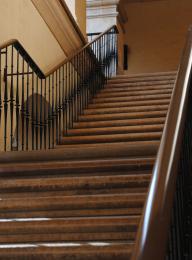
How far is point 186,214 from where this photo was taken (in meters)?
2.74

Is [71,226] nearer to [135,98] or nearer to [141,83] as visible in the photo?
[135,98]

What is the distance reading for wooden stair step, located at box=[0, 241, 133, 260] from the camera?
3.13 m

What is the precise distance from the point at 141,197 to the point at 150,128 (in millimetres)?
3064

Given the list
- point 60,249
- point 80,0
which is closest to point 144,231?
point 60,249

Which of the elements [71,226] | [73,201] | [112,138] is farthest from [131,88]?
[71,226]

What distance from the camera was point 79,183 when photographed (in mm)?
4148

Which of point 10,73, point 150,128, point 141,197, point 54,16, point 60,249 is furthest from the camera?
point 54,16

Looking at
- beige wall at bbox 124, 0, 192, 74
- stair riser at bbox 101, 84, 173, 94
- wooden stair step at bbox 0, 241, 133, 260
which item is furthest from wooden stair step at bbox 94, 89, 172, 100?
beige wall at bbox 124, 0, 192, 74

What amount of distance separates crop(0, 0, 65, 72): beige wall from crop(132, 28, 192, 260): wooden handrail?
4.23m

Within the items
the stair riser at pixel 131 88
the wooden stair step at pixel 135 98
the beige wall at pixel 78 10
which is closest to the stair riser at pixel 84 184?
the wooden stair step at pixel 135 98

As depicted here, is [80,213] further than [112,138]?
No

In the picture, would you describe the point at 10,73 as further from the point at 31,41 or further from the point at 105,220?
the point at 105,220

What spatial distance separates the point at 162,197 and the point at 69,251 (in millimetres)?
1727

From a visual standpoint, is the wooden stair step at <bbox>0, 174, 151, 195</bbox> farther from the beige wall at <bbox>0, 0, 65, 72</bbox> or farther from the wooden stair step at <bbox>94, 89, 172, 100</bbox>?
the wooden stair step at <bbox>94, 89, 172, 100</bbox>
